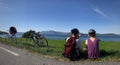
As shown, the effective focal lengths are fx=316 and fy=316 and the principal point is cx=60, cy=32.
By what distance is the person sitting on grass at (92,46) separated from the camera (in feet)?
39.5

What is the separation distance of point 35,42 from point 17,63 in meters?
11.0

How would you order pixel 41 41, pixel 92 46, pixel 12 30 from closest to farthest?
pixel 92 46
pixel 41 41
pixel 12 30

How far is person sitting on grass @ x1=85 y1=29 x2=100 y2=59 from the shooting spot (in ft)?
39.5

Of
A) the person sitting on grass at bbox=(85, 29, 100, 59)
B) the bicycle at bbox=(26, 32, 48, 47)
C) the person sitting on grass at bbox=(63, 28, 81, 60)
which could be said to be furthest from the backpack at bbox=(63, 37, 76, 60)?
the bicycle at bbox=(26, 32, 48, 47)

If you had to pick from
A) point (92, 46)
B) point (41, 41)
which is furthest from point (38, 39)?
point (92, 46)

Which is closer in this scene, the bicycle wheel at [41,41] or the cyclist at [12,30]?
the bicycle wheel at [41,41]

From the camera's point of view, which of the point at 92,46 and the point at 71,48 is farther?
the point at 71,48

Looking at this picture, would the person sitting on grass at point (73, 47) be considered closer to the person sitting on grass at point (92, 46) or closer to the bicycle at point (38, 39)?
the person sitting on grass at point (92, 46)

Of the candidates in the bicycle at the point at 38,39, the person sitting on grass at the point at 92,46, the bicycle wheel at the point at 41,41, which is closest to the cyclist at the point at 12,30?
the bicycle at the point at 38,39

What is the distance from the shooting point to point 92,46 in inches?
474

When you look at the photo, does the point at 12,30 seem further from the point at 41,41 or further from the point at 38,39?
the point at 41,41

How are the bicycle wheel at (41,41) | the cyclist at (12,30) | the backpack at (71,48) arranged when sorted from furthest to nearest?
the cyclist at (12,30)
the bicycle wheel at (41,41)
the backpack at (71,48)

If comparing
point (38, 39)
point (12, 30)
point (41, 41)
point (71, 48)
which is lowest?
point (71, 48)

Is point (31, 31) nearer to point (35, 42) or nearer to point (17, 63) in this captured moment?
point (35, 42)
